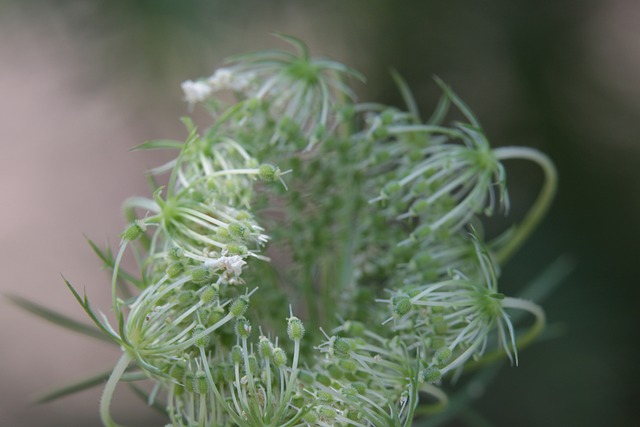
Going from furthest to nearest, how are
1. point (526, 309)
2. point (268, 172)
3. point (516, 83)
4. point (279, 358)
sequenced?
point (516, 83) < point (526, 309) < point (268, 172) < point (279, 358)

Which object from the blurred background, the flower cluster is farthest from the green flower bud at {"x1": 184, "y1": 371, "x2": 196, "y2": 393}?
the blurred background

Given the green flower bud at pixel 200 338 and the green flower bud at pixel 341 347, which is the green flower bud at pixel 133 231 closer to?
the green flower bud at pixel 200 338

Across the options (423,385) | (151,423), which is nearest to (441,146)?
(423,385)

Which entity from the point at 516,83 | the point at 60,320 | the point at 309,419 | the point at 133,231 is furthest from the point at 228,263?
the point at 516,83

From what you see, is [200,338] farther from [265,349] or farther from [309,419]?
[309,419]

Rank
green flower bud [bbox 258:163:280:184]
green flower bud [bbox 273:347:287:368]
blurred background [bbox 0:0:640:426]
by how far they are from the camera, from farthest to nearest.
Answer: blurred background [bbox 0:0:640:426] → green flower bud [bbox 258:163:280:184] → green flower bud [bbox 273:347:287:368]

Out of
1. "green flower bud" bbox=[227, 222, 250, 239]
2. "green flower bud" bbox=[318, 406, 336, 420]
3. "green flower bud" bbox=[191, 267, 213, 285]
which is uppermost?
"green flower bud" bbox=[227, 222, 250, 239]

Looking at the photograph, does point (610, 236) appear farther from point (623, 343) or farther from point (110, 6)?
point (110, 6)

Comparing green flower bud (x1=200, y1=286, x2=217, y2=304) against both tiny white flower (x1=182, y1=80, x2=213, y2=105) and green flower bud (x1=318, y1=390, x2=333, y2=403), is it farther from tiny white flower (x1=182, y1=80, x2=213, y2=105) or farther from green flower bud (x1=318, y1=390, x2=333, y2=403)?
tiny white flower (x1=182, y1=80, x2=213, y2=105)

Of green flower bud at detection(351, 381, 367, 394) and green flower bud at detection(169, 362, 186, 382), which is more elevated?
green flower bud at detection(169, 362, 186, 382)

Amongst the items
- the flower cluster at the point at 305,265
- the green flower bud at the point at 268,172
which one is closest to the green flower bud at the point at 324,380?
the flower cluster at the point at 305,265
